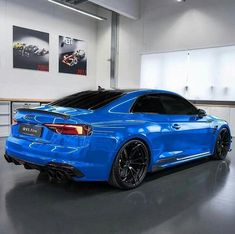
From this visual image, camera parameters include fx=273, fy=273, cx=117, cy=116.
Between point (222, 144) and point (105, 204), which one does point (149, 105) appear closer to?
point (105, 204)

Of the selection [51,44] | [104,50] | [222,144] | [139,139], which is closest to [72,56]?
[51,44]

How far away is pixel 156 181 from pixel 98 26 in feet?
28.0

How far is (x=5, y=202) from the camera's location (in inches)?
96.7

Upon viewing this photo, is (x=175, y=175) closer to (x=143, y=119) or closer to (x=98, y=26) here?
(x=143, y=119)

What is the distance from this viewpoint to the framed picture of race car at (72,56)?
30.4 ft

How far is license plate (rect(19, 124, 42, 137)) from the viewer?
8.51 ft

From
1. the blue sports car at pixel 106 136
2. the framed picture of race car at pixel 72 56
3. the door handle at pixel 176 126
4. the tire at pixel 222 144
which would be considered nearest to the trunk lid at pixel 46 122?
the blue sports car at pixel 106 136

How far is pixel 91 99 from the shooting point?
3123mm

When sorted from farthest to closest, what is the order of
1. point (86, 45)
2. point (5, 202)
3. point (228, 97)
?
point (86, 45) < point (228, 97) < point (5, 202)

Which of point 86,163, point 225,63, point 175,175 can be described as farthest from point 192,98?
point 86,163

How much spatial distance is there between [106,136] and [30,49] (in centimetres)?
657

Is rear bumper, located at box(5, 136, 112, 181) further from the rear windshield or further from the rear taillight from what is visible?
the rear windshield

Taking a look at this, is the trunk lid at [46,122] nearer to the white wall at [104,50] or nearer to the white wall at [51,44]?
the white wall at [51,44]

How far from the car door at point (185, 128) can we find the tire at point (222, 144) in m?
0.40
